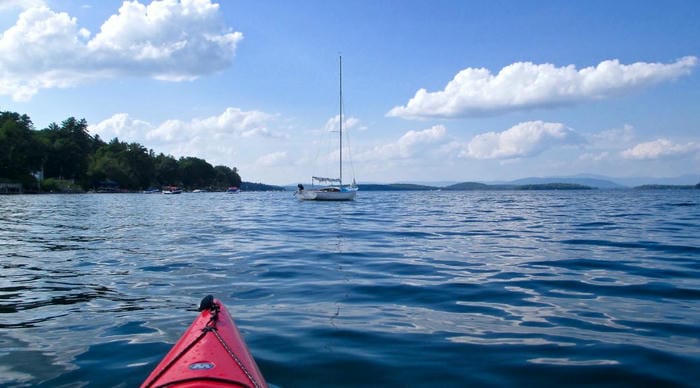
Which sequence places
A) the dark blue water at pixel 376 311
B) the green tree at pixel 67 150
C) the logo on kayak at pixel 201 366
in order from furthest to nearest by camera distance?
the green tree at pixel 67 150 < the dark blue water at pixel 376 311 < the logo on kayak at pixel 201 366

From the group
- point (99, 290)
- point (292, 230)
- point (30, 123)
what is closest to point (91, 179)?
point (30, 123)

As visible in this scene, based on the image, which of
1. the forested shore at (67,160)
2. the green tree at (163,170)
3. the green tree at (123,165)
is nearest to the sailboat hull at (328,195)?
the forested shore at (67,160)

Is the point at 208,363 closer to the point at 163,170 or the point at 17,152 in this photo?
the point at 17,152

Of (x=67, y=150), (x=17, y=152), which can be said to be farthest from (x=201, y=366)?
(x=67, y=150)

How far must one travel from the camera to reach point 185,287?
10.5 meters

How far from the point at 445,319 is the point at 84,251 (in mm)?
13265

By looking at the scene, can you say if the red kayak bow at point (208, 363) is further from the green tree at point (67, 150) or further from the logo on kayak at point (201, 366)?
the green tree at point (67, 150)

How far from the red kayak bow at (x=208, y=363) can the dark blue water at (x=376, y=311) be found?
3.66ft

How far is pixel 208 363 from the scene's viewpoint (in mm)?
3988

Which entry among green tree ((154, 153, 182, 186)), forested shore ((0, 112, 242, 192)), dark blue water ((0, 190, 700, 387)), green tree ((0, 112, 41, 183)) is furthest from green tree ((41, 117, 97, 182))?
dark blue water ((0, 190, 700, 387))

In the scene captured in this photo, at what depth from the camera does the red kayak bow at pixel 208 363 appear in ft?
12.1

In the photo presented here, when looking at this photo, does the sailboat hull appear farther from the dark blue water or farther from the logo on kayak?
the logo on kayak

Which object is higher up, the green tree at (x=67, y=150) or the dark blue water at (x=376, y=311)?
the green tree at (x=67, y=150)

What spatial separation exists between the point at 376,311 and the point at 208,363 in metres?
4.80
